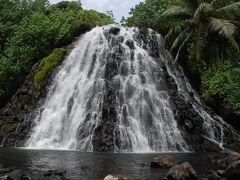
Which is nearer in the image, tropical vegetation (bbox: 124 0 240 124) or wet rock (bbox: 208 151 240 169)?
wet rock (bbox: 208 151 240 169)

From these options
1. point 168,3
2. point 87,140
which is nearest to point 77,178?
point 87,140

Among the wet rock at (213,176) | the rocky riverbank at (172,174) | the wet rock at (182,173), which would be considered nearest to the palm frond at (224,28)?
the rocky riverbank at (172,174)

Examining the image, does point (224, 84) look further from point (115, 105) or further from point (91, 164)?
point (91, 164)

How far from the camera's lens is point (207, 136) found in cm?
3166

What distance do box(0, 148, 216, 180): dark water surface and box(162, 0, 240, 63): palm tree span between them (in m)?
8.98

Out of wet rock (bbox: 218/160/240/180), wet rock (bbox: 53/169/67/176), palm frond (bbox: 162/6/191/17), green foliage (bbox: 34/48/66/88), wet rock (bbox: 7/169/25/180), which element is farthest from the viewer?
green foliage (bbox: 34/48/66/88)

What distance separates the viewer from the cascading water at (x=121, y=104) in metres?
29.7

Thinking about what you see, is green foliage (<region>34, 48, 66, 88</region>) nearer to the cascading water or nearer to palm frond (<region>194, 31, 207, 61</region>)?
the cascading water

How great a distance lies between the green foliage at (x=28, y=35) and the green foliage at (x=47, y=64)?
6.87ft

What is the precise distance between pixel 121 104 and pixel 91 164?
11259 mm

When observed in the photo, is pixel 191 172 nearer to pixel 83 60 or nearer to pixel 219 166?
pixel 219 166

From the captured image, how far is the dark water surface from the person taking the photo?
1852cm

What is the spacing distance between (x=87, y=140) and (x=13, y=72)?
1381 centimetres

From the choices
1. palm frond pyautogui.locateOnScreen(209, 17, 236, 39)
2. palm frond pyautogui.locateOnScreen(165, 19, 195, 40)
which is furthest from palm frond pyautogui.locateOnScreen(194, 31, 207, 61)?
palm frond pyautogui.locateOnScreen(165, 19, 195, 40)
